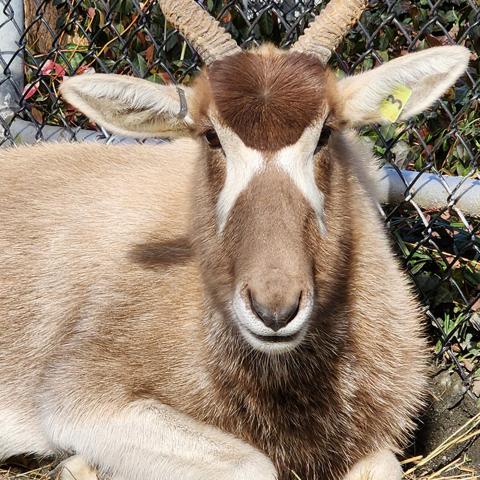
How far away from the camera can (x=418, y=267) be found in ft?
18.0

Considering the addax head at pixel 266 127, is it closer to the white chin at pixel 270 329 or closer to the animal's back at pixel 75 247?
the white chin at pixel 270 329

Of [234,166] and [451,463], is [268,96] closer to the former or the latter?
[234,166]

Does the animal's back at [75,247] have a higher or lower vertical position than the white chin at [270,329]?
lower

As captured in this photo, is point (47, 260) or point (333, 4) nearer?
point (333, 4)

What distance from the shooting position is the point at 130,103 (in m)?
4.02

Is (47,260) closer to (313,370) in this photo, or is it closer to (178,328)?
(178,328)

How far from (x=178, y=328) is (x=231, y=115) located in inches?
40.2

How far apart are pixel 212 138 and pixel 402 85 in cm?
76

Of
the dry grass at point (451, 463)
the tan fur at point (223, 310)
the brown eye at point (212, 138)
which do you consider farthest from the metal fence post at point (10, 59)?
the dry grass at point (451, 463)

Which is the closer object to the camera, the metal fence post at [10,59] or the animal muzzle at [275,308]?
the animal muzzle at [275,308]

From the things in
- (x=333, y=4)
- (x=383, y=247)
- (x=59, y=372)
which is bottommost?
(x=59, y=372)

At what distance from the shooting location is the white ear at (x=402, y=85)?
4012mm

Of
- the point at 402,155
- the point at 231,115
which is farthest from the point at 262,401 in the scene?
the point at 402,155

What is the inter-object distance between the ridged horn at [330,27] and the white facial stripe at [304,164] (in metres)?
0.39
